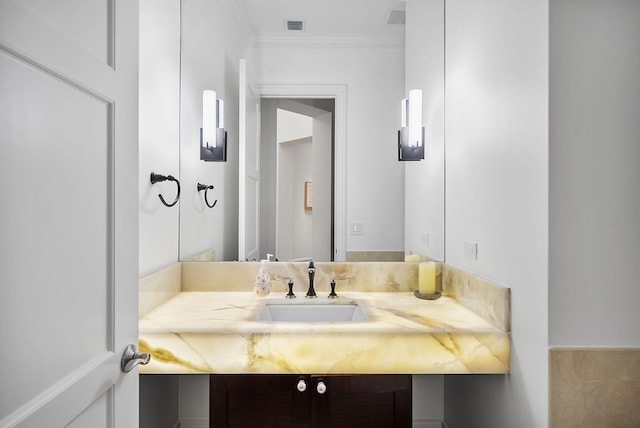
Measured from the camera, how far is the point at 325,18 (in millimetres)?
1791

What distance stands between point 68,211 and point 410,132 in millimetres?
1437

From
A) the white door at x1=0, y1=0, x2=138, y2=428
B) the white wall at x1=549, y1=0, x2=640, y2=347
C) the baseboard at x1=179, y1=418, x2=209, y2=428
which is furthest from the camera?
the baseboard at x1=179, y1=418, x2=209, y2=428

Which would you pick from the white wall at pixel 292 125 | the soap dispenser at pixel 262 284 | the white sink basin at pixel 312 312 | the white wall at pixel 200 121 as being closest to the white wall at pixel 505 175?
the white sink basin at pixel 312 312

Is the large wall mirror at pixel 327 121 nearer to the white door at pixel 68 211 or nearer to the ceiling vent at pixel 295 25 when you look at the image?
the ceiling vent at pixel 295 25

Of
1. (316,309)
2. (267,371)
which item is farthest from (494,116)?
(267,371)

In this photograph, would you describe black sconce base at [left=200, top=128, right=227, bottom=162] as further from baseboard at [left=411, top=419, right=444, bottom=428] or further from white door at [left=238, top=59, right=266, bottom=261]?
baseboard at [left=411, top=419, right=444, bottom=428]

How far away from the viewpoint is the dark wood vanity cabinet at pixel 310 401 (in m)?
1.25

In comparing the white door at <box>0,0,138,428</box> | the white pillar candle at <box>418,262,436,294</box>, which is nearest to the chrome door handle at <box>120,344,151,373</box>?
the white door at <box>0,0,138,428</box>

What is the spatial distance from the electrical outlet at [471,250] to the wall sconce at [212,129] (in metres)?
1.12

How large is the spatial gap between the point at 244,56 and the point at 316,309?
3.83ft

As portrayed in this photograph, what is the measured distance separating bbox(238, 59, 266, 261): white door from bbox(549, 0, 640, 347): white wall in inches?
46.0

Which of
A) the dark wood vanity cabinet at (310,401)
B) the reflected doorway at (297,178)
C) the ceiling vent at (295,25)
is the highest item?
the ceiling vent at (295,25)

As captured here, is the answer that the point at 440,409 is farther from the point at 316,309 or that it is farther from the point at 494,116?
the point at 494,116

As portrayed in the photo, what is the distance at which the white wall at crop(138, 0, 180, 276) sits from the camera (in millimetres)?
1368
